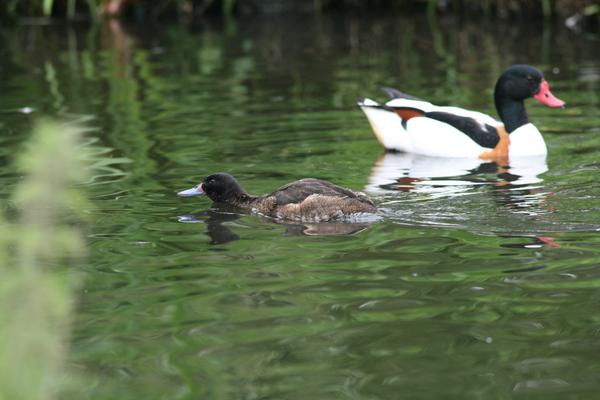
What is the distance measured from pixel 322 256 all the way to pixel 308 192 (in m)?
1.17

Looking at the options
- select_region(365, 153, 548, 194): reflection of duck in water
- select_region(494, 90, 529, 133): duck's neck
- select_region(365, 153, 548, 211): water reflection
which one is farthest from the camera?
select_region(494, 90, 529, 133): duck's neck

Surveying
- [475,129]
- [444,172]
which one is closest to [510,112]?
[475,129]

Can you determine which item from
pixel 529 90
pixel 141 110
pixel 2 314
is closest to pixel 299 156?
pixel 529 90

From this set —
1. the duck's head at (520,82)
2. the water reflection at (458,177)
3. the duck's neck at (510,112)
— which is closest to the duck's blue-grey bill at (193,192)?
the water reflection at (458,177)

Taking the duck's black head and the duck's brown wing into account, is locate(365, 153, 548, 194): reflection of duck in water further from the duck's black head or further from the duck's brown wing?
the duck's brown wing

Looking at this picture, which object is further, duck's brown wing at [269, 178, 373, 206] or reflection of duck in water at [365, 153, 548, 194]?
reflection of duck in water at [365, 153, 548, 194]

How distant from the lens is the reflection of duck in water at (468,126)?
1058cm

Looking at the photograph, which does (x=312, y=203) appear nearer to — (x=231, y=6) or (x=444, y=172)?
(x=444, y=172)

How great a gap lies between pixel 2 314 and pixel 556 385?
264 centimetres

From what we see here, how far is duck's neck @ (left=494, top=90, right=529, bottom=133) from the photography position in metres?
11.0

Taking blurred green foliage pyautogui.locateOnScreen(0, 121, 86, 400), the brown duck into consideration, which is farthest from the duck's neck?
blurred green foliage pyautogui.locateOnScreen(0, 121, 86, 400)

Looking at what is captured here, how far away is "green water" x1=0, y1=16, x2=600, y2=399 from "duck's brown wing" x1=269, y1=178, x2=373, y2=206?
21 centimetres

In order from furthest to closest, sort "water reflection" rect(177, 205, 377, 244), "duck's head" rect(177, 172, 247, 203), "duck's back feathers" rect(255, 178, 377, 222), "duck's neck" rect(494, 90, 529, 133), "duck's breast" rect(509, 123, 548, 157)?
→ "duck's neck" rect(494, 90, 529, 133), "duck's breast" rect(509, 123, 548, 157), "duck's head" rect(177, 172, 247, 203), "duck's back feathers" rect(255, 178, 377, 222), "water reflection" rect(177, 205, 377, 244)

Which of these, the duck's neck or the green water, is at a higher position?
the duck's neck
